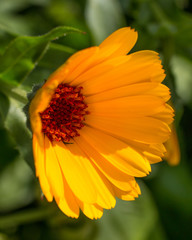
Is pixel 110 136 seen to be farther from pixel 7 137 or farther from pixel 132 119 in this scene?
pixel 7 137

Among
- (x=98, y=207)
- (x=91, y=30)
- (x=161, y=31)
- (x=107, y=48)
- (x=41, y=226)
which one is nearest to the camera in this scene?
(x=107, y=48)

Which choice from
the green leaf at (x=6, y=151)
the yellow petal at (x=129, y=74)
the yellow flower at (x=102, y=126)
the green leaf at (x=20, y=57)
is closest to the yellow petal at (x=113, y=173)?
the yellow flower at (x=102, y=126)

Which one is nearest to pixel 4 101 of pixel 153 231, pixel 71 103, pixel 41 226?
pixel 71 103

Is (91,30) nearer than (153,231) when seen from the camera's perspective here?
Yes

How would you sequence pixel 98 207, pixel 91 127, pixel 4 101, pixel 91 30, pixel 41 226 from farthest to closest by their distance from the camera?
pixel 41 226
pixel 91 30
pixel 91 127
pixel 4 101
pixel 98 207

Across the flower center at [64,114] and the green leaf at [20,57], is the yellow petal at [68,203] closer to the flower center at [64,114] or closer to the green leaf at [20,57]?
the flower center at [64,114]

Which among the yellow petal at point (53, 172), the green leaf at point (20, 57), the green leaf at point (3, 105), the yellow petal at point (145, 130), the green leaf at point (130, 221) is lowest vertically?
the green leaf at point (130, 221)
